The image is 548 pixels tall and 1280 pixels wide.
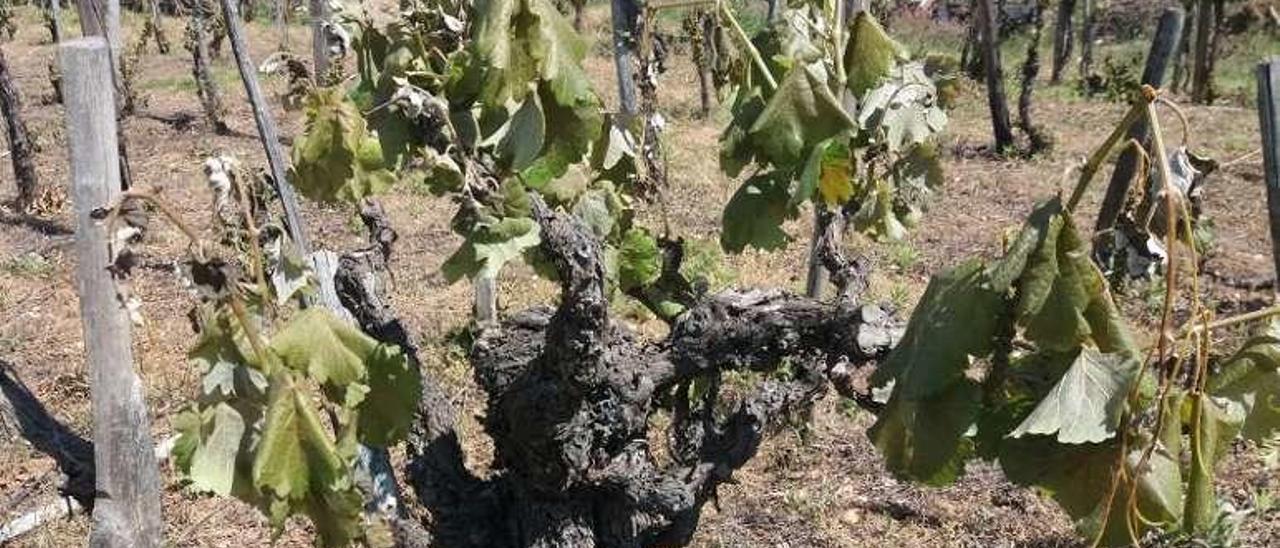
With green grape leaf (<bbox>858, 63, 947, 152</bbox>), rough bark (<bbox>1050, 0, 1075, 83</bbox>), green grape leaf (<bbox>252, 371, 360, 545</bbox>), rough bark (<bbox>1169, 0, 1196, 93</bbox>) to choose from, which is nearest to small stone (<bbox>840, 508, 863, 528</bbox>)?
green grape leaf (<bbox>858, 63, 947, 152</bbox>)

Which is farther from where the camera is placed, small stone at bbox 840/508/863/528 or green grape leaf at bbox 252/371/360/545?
small stone at bbox 840/508/863/528

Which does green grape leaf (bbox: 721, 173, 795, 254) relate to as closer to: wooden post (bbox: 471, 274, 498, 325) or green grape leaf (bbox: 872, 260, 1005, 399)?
green grape leaf (bbox: 872, 260, 1005, 399)

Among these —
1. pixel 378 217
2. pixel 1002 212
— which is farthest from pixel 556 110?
pixel 1002 212

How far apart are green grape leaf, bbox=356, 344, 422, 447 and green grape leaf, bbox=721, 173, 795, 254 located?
56cm

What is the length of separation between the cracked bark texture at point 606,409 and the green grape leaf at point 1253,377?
1.02m

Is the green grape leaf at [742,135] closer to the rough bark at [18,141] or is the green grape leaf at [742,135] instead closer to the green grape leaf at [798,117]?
the green grape leaf at [798,117]

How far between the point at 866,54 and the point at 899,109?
1.37ft

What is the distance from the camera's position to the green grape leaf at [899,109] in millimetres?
2176

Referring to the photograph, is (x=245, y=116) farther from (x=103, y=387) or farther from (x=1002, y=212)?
(x=103, y=387)

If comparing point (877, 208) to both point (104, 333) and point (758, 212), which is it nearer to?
point (758, 212)

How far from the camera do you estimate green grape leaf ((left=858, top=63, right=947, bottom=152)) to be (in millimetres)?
2176

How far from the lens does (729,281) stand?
659 cm

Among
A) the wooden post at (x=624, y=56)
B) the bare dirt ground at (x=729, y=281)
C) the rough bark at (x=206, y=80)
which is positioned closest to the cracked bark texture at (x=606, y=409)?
the bare dirt ground at (x=729, y=281)

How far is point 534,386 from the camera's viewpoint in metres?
2.47
